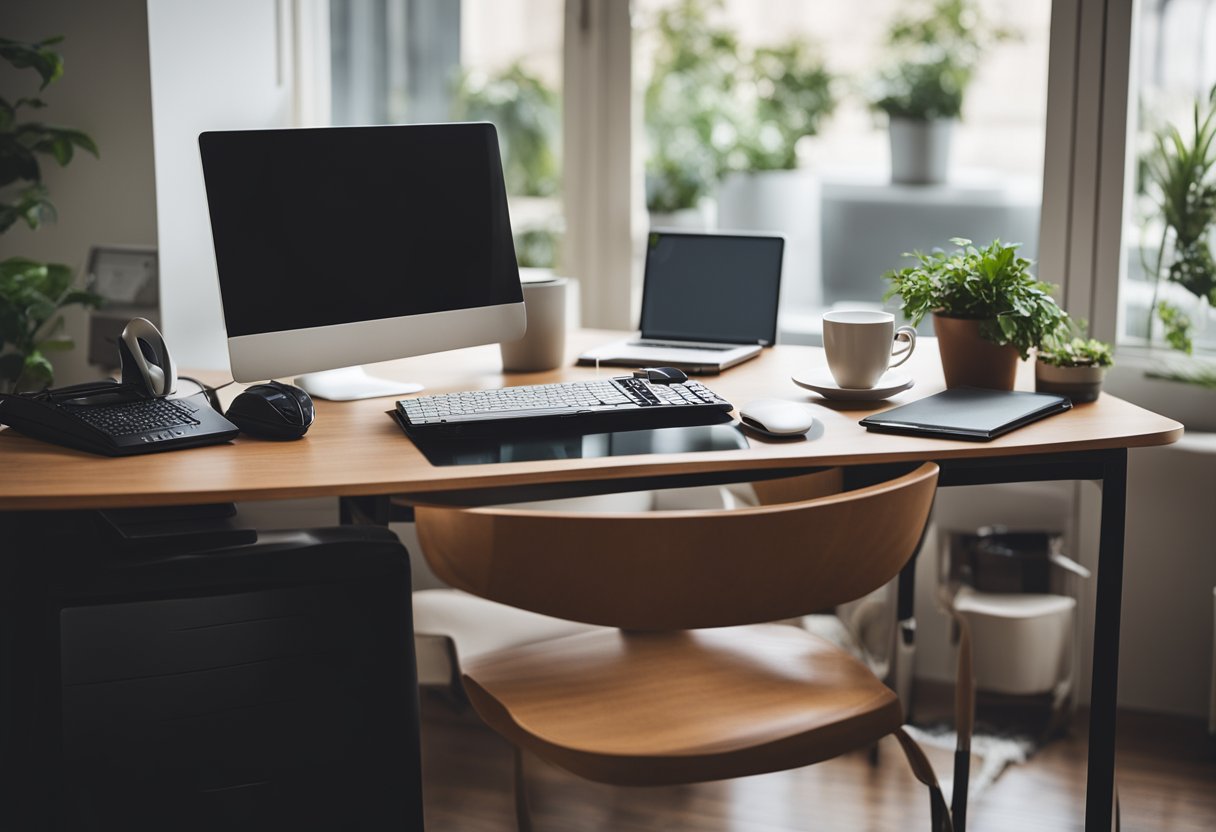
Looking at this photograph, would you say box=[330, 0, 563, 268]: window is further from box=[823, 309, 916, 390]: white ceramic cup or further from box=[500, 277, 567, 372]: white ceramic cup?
box=[823, 309, 916, 390]: white ceramic cup

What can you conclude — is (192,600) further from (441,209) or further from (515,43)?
(515,43)

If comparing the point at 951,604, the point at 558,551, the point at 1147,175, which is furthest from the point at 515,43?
the point at 558,551

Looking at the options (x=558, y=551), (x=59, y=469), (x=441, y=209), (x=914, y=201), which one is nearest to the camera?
(x=558, y=551)

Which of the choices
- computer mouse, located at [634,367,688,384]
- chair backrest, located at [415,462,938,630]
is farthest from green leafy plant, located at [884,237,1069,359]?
chair backrest, located at [415,462,938,630]

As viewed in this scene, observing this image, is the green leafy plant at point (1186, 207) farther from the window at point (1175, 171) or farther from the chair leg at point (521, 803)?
the chair leg at point (521, 803)

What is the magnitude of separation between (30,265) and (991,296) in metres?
1.73

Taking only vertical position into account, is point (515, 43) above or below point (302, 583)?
above

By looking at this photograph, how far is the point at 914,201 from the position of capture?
2754 mm

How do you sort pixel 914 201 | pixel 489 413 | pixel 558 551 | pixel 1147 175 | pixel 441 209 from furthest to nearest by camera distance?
pixel 914 201 < pixel 1147 175 < pixel 441 209 < pixel 489 413 < pixel 558 551

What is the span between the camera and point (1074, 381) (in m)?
1.94

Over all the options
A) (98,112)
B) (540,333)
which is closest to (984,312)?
(540,333)

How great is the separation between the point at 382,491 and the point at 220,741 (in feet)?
1.40

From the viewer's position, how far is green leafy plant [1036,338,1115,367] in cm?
195

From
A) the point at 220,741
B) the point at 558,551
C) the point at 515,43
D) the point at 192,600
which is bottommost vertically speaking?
the point at 220,741
